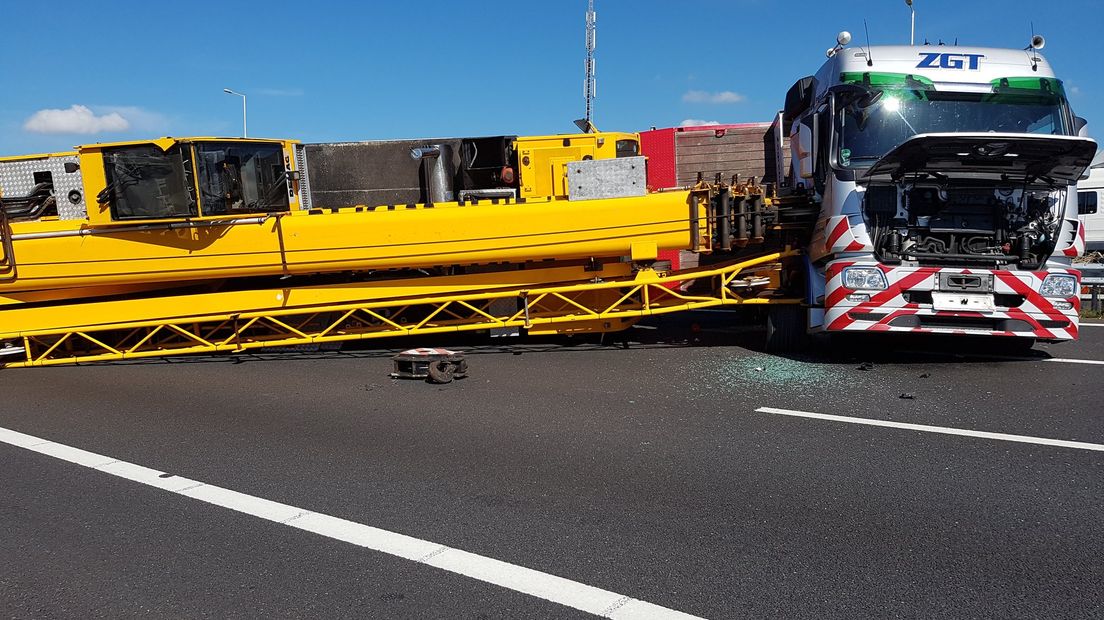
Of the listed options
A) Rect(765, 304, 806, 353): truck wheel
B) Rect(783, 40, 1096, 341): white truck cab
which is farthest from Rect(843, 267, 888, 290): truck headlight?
Rect(765, 304, 806, 353): truck wheel

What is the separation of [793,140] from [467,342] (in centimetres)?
465

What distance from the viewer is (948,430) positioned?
5441mm

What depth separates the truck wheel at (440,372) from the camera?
748 centimetres

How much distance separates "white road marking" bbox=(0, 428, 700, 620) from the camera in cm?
311

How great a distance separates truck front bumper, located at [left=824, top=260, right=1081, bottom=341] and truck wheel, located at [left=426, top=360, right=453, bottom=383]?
12.3 ft

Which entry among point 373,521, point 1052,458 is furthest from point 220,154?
point 1052,458

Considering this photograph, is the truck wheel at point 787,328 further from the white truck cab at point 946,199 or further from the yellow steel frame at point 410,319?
the white truck cab at point 946,199

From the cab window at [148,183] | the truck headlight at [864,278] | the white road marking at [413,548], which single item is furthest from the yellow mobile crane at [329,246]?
the white road marking at [413,548]

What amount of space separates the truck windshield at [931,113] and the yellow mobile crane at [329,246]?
1.28 metres

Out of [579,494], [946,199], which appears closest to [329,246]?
[579,494]

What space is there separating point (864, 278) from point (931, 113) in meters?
1.77

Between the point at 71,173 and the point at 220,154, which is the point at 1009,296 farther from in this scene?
the point at 71,173

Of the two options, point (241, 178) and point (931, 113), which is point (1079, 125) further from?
point (241, 178)

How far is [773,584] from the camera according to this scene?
128 inches
